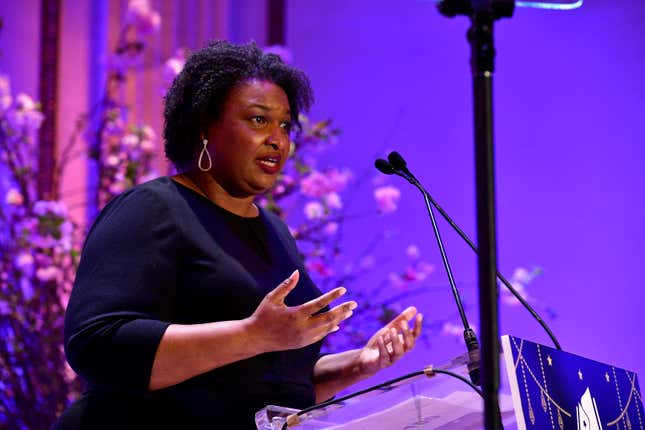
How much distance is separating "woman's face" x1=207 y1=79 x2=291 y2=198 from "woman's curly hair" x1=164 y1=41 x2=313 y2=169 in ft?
0.10

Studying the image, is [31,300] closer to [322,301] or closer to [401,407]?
[322,301]

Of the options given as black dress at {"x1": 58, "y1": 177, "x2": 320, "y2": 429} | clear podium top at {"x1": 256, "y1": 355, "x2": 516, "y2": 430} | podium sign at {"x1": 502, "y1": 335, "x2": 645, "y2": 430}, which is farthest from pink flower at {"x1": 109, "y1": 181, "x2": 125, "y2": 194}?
podium sign at {"x1": 502, "y1": 335, "x2": 645, "y2": 430}

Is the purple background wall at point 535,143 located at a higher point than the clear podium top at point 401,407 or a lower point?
higher

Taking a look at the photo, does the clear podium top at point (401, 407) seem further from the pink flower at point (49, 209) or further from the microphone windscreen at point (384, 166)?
the pink flower at point (49, 209)

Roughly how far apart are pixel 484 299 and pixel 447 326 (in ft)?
9.53

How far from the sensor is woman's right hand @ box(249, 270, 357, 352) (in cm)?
163

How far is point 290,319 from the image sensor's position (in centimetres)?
165

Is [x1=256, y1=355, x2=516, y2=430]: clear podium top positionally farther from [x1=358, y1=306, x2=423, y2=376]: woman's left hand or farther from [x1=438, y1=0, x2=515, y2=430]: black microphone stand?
[x1=358, y1=306, x2=423, y2=376]: woman's left hand

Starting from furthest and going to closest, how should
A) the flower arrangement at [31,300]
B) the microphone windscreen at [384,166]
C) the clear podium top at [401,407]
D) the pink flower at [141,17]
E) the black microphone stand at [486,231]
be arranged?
1. the pink flower at [141,17]
2. the flower arrangement at [31,300]
3. the microphone windscreen at [384,166]
4. the clear podium top at [401,407]
5. the black microphone stand at [486,231]

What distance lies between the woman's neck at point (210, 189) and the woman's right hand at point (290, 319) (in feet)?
1.89

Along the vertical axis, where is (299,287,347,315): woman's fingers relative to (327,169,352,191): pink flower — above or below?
below

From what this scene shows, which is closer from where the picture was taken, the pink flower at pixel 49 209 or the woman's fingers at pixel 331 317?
the woman's fingers at pixel 331 317

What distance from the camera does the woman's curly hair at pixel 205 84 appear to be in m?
2.23

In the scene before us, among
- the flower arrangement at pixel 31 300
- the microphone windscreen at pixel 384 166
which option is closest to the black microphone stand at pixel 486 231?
the microphone windscreen at pixel 384 166
